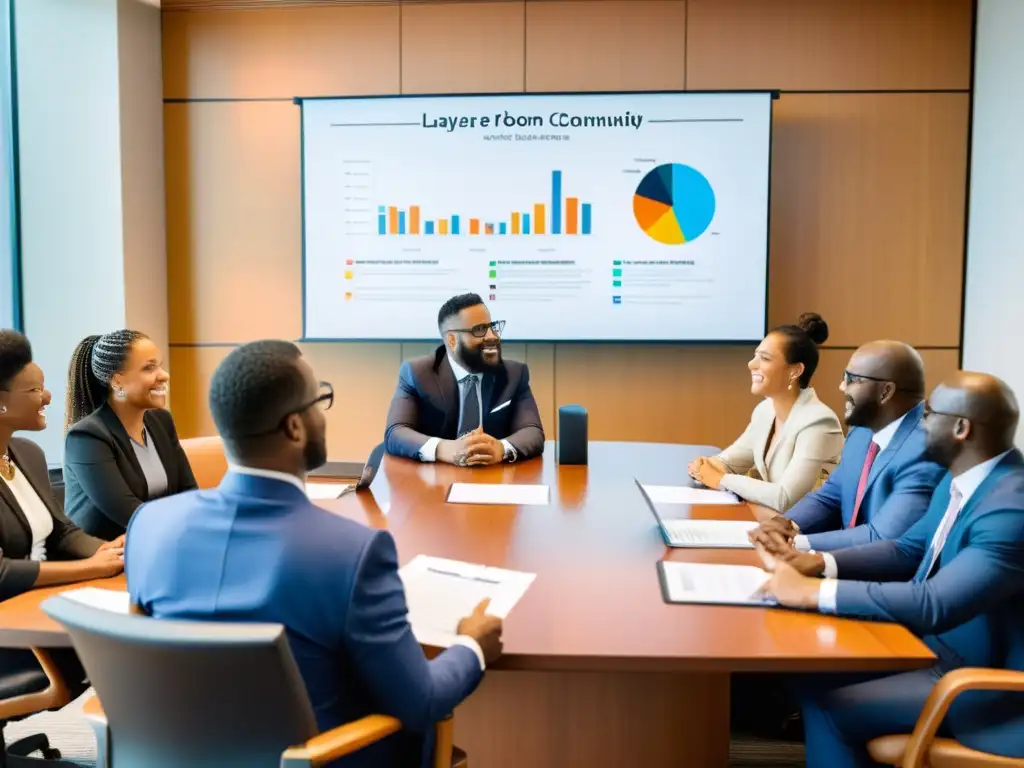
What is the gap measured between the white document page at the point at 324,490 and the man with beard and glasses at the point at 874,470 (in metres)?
1.40

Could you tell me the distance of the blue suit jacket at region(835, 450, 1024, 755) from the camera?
1819 millimetres

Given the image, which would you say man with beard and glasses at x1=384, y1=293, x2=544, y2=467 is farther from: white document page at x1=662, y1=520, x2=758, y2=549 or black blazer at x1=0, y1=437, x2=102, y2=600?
black blazer at x1=0, y1=437, x2=102, y2=600

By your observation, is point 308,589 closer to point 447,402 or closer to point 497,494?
point 497,494

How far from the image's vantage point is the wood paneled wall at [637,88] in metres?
5.06

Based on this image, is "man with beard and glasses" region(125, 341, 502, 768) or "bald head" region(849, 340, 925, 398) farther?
"bald head" region(849, 340, 925, 398)

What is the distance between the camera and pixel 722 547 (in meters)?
2.32

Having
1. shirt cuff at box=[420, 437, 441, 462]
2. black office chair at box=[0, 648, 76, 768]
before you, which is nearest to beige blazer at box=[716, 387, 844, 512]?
shirt cuff at box=[420, 437, 441, 462]

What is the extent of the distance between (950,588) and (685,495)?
46.9 inches

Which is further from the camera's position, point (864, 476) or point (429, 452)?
point (429, 452)

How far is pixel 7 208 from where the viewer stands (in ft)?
16.1

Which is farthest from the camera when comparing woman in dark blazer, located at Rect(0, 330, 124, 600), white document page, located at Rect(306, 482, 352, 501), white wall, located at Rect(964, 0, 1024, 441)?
white wall, located at Rect(964, 0, 1024, 441)

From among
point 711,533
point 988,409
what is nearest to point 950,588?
point 988,409

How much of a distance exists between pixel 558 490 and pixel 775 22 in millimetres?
3416

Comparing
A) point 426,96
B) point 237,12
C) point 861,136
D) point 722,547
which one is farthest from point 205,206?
point 722,547
